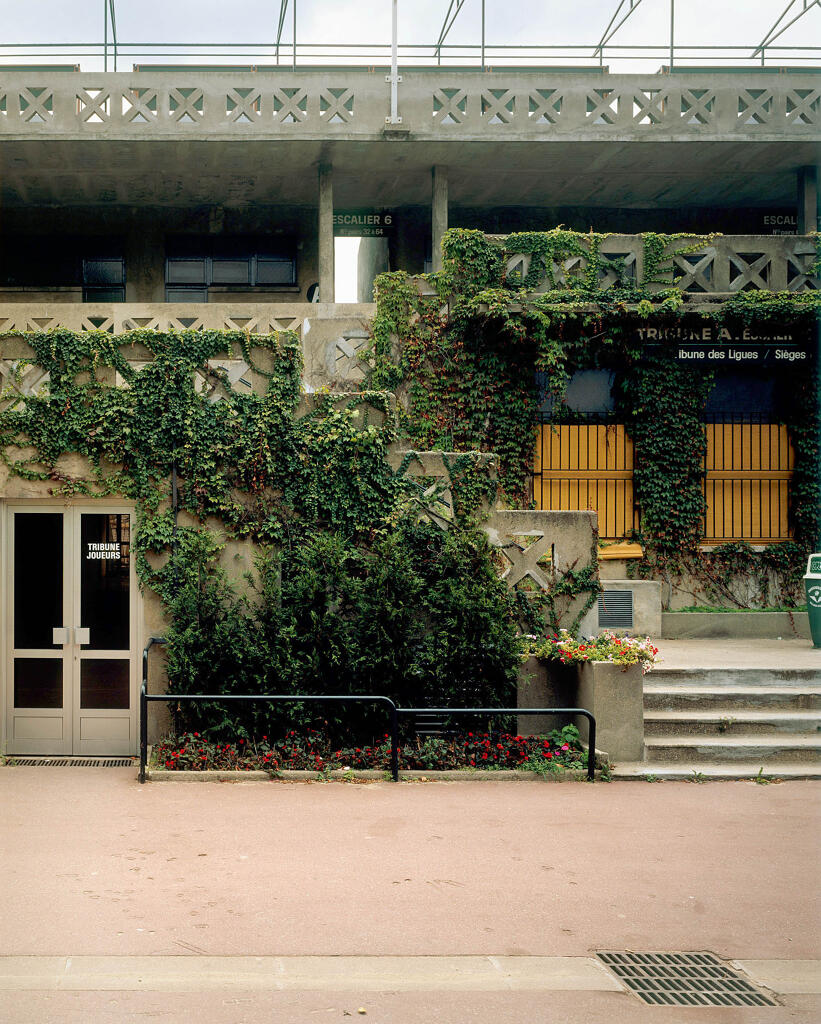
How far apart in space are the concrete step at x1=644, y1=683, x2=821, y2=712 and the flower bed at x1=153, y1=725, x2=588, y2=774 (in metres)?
1.13

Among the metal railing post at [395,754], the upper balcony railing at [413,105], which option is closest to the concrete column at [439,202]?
the upper balcony railing at [413,105]

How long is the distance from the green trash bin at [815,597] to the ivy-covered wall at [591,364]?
223 centimetres

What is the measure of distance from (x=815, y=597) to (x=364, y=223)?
1182cm

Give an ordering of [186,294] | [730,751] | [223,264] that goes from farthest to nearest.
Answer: [223,264] < [186,294] < [730,751]

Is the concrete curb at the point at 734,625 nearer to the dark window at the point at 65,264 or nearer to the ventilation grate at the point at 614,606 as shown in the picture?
the ventilation grate at the point at 614,606

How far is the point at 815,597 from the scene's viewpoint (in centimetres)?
1266

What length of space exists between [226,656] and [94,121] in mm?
11083

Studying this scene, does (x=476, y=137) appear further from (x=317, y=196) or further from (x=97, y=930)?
(x=97, y=930)

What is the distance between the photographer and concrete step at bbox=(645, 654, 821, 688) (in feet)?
34.7

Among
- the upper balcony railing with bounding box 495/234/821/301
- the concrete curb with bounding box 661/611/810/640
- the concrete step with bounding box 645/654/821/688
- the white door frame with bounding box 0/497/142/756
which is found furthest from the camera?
the upper balcony railing with bounding box 495/234/821/301

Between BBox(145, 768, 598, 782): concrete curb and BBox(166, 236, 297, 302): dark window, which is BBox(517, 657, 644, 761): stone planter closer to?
BBox(145, 768, 598, 782): concrete curb

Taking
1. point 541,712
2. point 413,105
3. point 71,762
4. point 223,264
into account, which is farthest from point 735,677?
point 223,264

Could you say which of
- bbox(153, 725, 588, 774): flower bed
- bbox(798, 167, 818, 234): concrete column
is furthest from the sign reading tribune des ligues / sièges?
bbox(153, 725, 588, 774): flower bed

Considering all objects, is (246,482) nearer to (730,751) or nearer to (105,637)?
(105,637)
